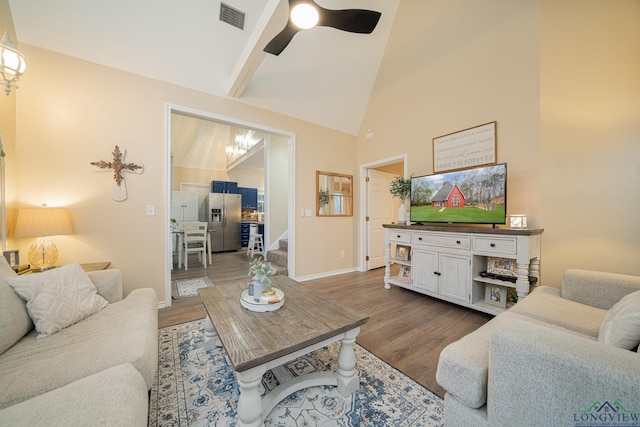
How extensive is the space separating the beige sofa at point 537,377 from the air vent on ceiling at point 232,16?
3523 millimetres

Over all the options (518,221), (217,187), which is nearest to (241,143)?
(217,187)

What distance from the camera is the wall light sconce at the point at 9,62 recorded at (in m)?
1.56

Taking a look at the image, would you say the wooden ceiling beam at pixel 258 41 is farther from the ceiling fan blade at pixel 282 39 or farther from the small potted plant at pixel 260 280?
the small potted plant at pixel 260 280

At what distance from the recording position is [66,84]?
2.26 metres

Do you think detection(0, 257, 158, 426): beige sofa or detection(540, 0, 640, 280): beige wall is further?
detection(540, 0, 640, 280): beige wall

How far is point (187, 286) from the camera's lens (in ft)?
11.5

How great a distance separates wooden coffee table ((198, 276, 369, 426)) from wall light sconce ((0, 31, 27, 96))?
2086 millimetres

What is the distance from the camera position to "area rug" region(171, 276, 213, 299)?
123 inches

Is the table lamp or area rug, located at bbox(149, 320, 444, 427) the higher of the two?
the table lamp

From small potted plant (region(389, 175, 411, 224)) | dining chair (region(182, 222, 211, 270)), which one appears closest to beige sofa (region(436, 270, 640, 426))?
small potted plant (region(389, 175, 411, 224))

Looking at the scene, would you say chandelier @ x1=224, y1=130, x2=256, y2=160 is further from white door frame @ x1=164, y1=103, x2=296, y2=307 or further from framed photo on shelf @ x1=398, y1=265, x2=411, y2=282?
framed photo on shelf @ x1=398, y1=265, x2=411, y2=282

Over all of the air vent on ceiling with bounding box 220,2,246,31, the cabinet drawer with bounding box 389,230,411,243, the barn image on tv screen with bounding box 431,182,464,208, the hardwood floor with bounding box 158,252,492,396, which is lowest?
the hardwood floor with bounding box 158,252,492,396

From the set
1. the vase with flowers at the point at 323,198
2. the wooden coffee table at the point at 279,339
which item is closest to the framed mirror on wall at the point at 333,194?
the vase with flowers at the point at 323,198

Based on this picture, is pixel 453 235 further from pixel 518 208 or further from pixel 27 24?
pixel 27 24
